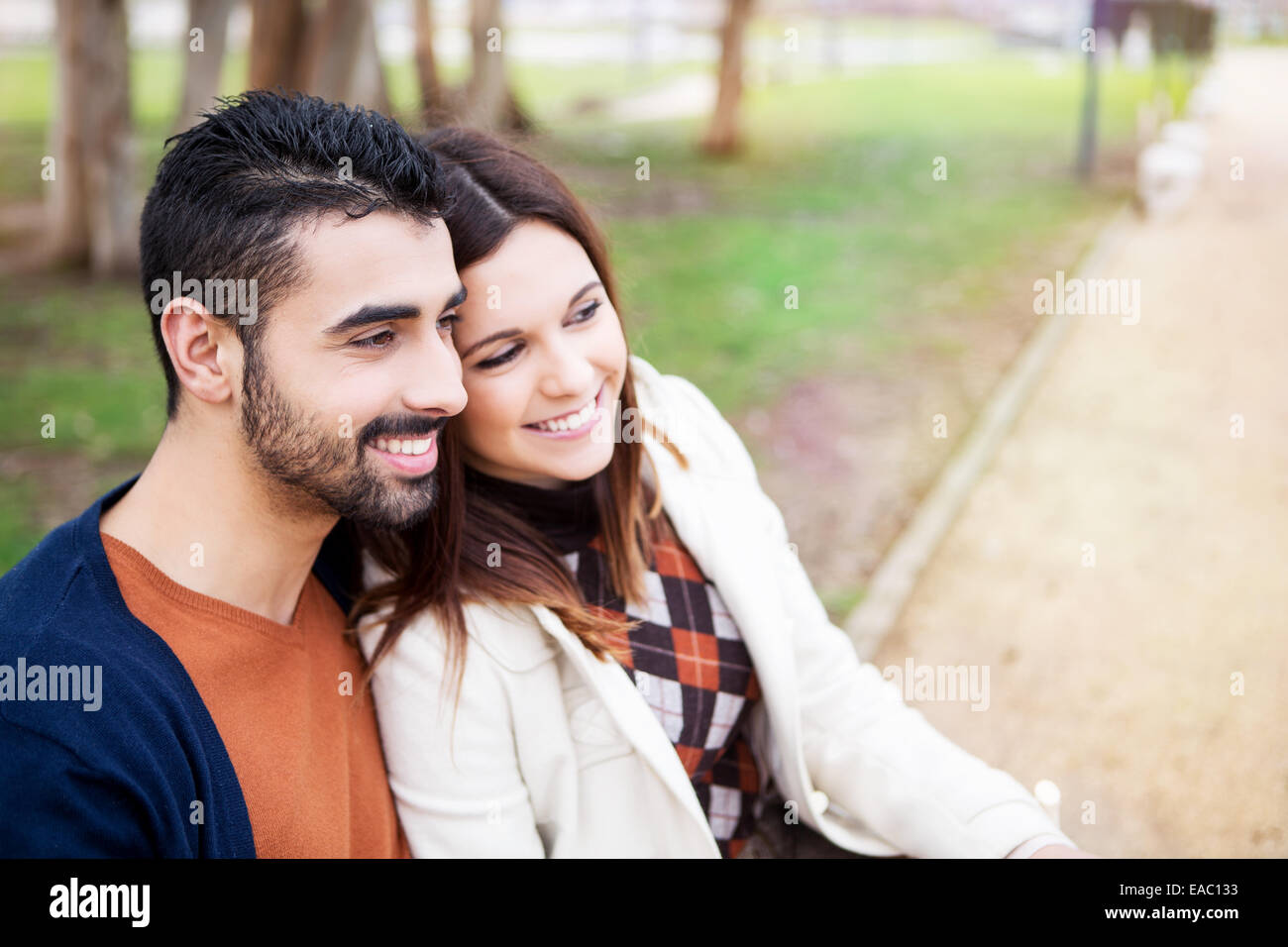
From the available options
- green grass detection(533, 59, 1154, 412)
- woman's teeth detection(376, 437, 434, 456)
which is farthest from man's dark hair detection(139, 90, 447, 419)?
green grass detection(533, 59, 1154, 412)

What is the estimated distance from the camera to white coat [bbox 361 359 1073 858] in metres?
2.19

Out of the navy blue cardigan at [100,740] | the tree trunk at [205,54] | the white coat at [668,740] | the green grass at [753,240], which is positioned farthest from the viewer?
the tree trunk at [205,54]

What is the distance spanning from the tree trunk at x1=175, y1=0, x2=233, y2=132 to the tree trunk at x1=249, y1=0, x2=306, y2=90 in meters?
0.29

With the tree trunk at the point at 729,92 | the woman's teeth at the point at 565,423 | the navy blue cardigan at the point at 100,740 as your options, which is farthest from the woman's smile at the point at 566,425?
the tree trunk at the point at 729,92

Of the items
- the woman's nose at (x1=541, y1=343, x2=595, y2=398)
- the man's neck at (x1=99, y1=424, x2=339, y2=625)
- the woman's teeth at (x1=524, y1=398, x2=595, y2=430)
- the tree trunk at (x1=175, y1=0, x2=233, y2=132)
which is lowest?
the man's neck at (x1=99, y1=424, x2=339, y2=625)

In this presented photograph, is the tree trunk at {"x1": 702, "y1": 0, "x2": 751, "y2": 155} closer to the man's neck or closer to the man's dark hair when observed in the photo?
the man's dark hair

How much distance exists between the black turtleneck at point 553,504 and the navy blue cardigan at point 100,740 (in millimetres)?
768

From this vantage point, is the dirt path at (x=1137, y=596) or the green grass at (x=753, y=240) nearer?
the dirt path at (x=1137, y=596)

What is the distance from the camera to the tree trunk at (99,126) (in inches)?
384

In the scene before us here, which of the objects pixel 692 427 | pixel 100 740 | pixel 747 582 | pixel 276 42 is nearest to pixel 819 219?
pixel 276 42

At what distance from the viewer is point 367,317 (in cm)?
194

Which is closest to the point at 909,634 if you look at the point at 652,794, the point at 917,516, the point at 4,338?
the point at 917,516

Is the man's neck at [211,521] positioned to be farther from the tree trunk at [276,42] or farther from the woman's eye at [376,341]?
the tree trunk at [276,42]

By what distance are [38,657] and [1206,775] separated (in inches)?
146
